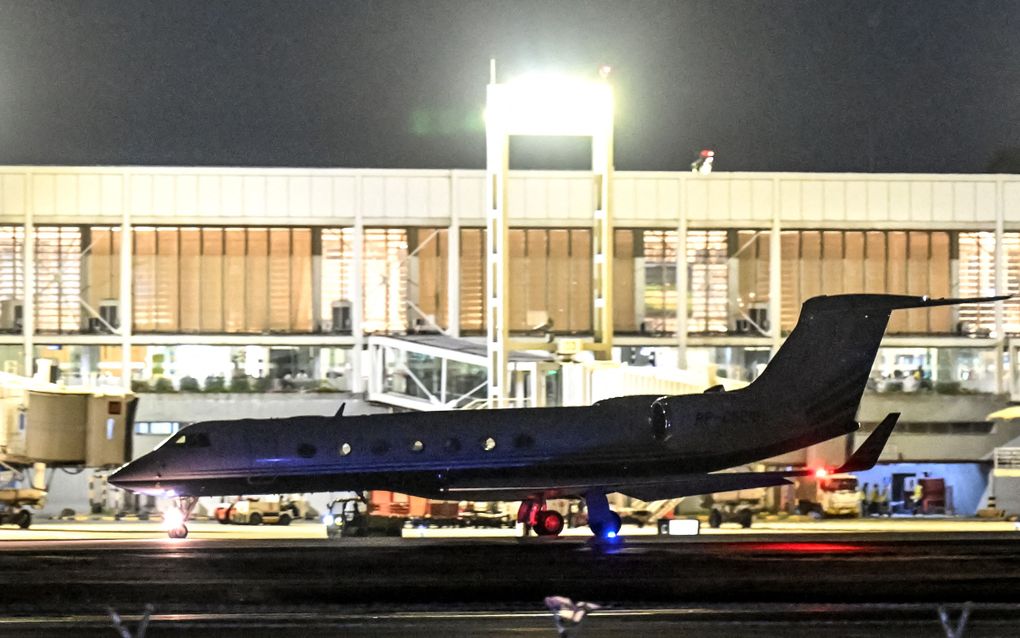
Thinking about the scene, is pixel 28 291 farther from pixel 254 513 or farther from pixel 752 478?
pixel 752 478

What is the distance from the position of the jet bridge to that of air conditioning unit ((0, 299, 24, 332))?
14870mm

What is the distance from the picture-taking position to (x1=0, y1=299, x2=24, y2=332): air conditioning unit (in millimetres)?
58875

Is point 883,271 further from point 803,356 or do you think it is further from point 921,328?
point 803,356

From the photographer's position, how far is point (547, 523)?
101 feet

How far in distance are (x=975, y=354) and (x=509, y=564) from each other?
42.8m

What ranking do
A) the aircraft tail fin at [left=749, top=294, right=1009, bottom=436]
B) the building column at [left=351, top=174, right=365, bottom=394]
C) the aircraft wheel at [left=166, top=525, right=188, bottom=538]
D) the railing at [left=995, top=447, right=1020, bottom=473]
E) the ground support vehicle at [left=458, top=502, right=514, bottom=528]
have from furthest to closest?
the building column at [left=351, top=174, right=365, bottom=394] → the railing at [left=995, top=447, right=1020, bottom=473] → the ground support vehicle at [left=458, top=502, right=514, bottom=528] → the aircraft wheel at [left=166, top=525, right=188, bottom=538] → the aircraft tail fin at [left=749, top=294, right=1009, bottom=436]

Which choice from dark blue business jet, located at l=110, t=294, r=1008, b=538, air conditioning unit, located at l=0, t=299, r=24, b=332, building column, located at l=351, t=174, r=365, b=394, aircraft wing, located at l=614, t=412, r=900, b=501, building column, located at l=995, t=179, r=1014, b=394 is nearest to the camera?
aircraft wing, located at l=614, t=412, r=900, b=501

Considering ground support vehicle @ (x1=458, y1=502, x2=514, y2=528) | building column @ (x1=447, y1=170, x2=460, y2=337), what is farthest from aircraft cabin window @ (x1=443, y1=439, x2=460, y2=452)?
building column @ (x1=447, y1=170, x2=460, y2=337)

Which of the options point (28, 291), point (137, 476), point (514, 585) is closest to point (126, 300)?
point (28, 291)

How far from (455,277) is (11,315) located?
1852cm

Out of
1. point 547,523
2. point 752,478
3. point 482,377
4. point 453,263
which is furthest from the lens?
point 453,263

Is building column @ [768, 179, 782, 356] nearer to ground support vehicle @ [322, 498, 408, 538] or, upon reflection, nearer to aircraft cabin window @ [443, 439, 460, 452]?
ground support vehicle @ [322, 498, 408, 538]

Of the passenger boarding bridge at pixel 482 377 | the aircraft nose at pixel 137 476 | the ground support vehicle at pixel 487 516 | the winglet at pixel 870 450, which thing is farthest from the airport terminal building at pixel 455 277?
the winglet at pixel 870 450

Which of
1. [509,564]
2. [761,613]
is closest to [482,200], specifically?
[509,564]
